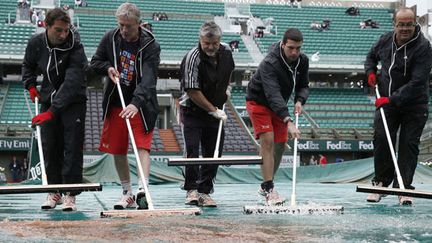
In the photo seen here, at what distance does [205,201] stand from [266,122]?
2.98ft

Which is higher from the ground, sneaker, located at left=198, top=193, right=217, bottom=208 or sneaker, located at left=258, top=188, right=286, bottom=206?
sneaker, located at left=258, top=188, right=286, bottom=206

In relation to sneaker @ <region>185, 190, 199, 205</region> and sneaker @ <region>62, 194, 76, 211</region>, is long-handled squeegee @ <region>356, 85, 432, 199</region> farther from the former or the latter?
sneaker @ <region>62, 194, 76, 211</region>

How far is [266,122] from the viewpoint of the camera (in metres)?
5.85

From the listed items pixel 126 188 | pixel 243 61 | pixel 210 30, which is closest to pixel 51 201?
pixel 126 188

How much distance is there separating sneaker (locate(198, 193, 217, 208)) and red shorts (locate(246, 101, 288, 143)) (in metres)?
0.73

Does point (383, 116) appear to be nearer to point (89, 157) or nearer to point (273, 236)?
point (273, 236)

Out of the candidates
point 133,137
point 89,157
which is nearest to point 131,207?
point 133,137

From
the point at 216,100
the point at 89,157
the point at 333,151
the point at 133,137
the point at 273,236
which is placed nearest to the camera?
the point at 273,236

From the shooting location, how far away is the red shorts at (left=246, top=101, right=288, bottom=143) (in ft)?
19.2

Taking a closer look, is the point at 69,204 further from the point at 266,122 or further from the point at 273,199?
the point at 266,122

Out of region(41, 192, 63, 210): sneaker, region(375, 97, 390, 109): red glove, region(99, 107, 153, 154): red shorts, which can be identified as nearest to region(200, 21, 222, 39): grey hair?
region(99, 107, 153, 154): red shorts

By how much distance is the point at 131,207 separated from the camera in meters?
5.34

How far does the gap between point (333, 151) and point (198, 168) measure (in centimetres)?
2084

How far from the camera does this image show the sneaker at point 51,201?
5.24 meters
